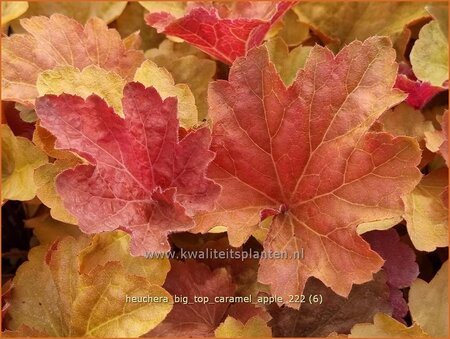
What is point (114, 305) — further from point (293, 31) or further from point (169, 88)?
point (293, 31)

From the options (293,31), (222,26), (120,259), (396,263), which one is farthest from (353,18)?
(120,259)

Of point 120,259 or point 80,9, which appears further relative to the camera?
point 80,9

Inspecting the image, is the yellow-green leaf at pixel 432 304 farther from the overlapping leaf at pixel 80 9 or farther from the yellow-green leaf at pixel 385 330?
the overlapping leaf at pixel 80 9

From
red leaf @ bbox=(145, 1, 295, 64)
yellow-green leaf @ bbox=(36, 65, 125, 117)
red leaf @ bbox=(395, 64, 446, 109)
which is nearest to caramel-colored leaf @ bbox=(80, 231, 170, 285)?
yellow-green leaf @ bbox=(36, 65, 125, 117)

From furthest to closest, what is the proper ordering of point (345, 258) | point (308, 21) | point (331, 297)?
point (308, 21), point (331, 297), point (345, 258)

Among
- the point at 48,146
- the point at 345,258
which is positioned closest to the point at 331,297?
the point at 345,258

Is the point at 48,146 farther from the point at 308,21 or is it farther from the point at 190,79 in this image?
the point at 308,21
